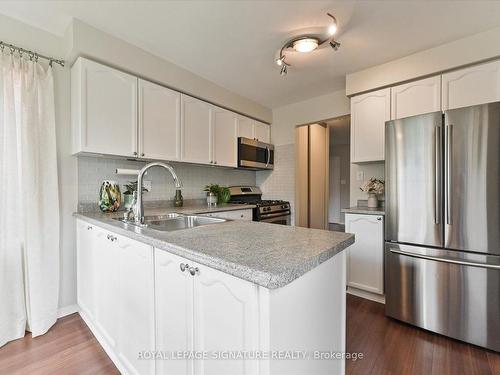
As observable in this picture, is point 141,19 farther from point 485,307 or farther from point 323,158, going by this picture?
point 323,158

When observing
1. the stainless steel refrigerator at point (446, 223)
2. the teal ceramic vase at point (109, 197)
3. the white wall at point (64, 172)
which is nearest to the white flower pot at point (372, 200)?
the stainless steel refrigerator at point (446, 223)

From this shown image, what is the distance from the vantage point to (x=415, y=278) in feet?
6.27

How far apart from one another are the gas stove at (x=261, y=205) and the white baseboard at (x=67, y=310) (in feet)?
6.76

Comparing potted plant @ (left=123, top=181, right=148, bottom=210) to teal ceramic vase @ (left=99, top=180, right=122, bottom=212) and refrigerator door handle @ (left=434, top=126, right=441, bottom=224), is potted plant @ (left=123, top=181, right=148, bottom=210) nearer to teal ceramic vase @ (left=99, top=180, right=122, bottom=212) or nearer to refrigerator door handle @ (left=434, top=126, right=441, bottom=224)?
teal ceramic vase @ (left=99, top=180, right=122, bottom=212)

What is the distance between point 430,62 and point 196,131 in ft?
8.00

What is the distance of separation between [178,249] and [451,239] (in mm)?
1965

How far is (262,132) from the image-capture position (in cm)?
378

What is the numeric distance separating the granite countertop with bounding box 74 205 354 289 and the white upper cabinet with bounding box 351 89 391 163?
176cm

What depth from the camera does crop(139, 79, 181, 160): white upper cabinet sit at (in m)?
2.29

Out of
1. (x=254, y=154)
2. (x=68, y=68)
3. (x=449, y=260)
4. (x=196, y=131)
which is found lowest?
(x=449, y=260)

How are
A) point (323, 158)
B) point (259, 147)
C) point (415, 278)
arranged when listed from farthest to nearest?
point (323, 158), point (259, 147), point (415, 278)

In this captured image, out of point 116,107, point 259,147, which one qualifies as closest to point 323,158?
point 259,147

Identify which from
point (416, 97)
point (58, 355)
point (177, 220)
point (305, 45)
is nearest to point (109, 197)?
point (177, 220)

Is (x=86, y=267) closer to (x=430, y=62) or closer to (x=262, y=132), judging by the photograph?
(x=262, y=132)
